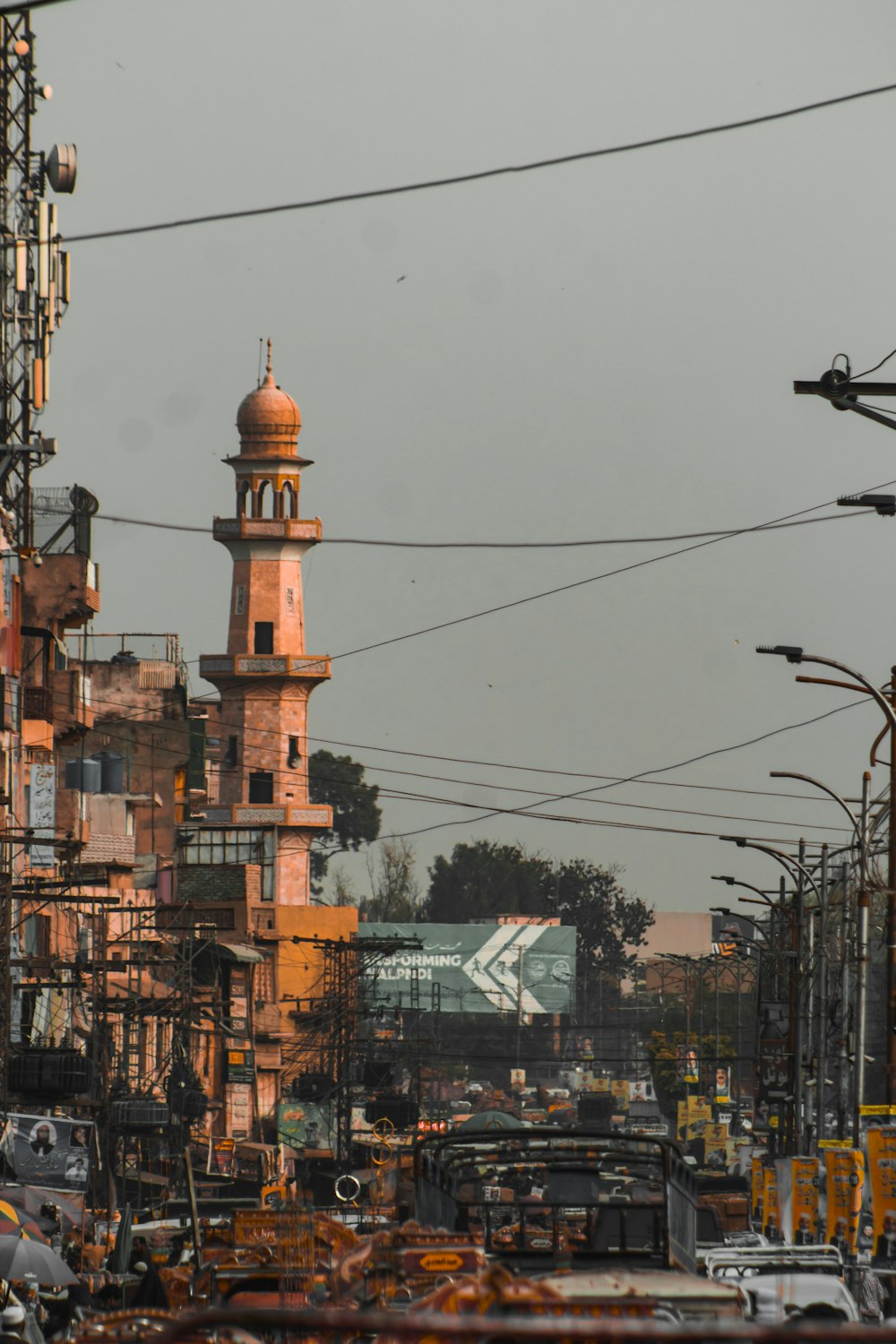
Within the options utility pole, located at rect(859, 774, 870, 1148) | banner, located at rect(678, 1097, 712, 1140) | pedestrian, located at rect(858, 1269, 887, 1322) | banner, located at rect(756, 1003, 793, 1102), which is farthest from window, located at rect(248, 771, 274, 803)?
pedestrian, located at rect(858, 1269, 887, 1322)

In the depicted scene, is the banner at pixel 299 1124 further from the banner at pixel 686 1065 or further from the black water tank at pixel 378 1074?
the banner at pixel 686 1065

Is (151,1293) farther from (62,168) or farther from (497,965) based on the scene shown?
(497,965)

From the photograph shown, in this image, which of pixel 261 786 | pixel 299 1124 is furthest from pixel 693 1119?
pixel 261 786

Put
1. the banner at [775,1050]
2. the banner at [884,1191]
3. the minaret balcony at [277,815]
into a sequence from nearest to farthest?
the banner at [884,1191], the banner at [775,1050], the minaret balcony at [277,815]

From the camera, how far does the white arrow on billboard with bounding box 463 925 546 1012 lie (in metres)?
144

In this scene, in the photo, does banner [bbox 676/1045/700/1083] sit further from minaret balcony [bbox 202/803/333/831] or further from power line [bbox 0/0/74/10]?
power line [bbox 0/0/74/10]

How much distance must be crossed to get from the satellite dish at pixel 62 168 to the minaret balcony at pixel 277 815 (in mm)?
55589

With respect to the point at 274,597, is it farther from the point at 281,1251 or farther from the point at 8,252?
the point at 281,1251

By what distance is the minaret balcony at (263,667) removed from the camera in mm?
105812

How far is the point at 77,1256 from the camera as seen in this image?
99.2 ft

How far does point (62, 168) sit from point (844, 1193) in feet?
101

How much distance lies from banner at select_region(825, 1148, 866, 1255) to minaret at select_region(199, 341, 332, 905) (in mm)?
76344

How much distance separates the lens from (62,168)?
49.1 meters

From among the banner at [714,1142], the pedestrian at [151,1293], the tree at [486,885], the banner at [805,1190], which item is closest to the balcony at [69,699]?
the banner at [805,1190]
